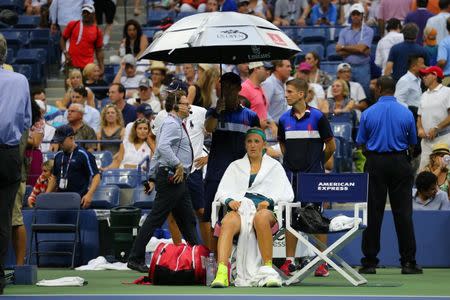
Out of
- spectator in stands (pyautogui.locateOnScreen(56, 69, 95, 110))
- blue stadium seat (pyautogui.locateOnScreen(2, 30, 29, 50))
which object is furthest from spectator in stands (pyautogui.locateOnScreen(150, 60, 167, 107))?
blue stadium seat (pyautogui.locateOnScreen(2, 30, 29, 50))

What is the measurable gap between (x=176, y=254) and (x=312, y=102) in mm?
6361

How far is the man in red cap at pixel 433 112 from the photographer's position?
17000 mm

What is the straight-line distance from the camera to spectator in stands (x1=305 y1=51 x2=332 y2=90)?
1984 centimetres

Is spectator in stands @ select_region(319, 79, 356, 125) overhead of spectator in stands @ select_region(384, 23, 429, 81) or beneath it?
beneath

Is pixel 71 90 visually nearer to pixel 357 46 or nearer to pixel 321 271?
pixel 357 46

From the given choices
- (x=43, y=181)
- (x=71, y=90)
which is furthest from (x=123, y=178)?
(x=71, y=90)

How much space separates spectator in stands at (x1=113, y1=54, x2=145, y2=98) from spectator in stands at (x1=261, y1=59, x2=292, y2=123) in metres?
3.92

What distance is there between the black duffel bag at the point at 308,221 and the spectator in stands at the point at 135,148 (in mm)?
5425

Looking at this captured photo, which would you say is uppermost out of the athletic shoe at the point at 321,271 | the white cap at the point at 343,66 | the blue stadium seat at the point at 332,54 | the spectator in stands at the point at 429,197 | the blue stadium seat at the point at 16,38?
the blue stadium seat at the point at 16,38

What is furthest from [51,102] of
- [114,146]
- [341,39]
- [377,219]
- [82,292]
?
[82,292]

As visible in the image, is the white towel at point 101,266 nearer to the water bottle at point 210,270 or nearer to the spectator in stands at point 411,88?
the water bottle at point 210,270

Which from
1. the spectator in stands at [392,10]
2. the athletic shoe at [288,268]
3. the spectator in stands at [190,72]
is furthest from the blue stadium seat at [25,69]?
the athletic shoe at [288,268]

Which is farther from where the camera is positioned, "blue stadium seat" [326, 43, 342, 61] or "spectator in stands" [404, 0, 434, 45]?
"blue stadium seat" [326, 43, 342, 61]

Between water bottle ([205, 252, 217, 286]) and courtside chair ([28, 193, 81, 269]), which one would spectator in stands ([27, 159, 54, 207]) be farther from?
water bottle ([205, 252, 217, 286])
